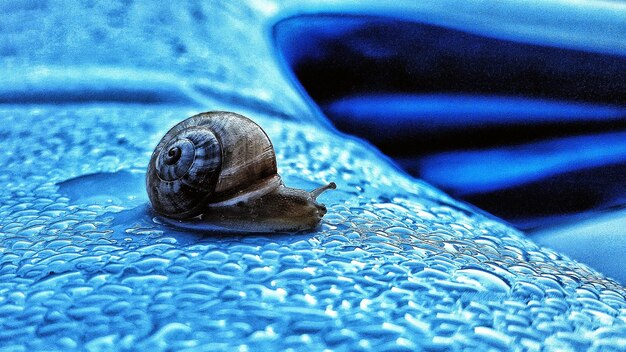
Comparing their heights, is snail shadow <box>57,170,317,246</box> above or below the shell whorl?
below

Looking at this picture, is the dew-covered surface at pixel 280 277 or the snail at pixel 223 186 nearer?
the dew-covered surface at pixel 280 277

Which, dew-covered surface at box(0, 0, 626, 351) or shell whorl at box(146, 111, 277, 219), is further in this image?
shell whorl at box(146, 111, 277, 219)

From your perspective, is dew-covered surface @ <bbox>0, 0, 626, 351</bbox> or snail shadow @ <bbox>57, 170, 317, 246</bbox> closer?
dew-covered surface @ <bbox>0, 0, 626, 351</bbox>

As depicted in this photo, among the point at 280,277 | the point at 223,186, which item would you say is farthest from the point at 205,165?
the point at 280,277

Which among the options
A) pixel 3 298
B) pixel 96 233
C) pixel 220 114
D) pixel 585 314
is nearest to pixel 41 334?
pixel 3 298

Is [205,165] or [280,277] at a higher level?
[205,165]

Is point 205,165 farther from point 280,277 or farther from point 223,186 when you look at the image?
point 280,277
